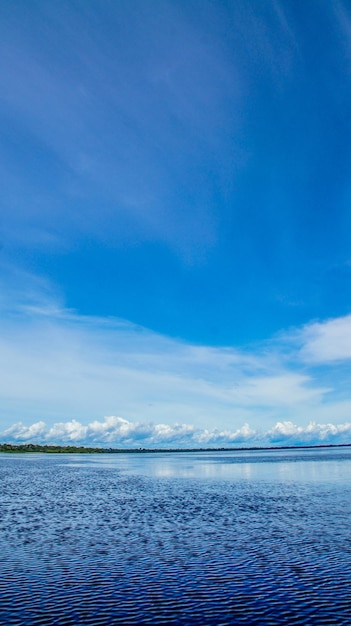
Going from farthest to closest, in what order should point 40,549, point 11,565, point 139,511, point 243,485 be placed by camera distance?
1. point 243,485
2. point 139,511
3. point 40,549
4. point 11,565

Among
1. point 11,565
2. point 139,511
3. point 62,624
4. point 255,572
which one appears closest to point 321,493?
point 139,511

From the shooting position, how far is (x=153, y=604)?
20.3 meters

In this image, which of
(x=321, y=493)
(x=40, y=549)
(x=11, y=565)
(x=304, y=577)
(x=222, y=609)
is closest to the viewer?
A: (x=222, y=609)

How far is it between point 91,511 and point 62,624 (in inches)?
1192

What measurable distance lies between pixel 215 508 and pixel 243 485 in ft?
89.3

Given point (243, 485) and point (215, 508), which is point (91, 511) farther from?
point (243, 485)

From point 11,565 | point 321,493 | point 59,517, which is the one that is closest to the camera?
point 11,565

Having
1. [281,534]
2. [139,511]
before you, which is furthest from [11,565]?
[139,511]

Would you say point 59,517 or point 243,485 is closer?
point 59,517

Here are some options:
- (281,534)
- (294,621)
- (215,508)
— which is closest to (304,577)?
(294,621)

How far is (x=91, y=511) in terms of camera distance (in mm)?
46812

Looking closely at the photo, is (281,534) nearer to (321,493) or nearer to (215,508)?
(215,508)

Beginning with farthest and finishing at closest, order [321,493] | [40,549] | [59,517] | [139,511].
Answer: [321,493], [139,511], [59,517], [40,549]

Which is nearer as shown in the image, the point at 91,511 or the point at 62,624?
the point at 62,624
